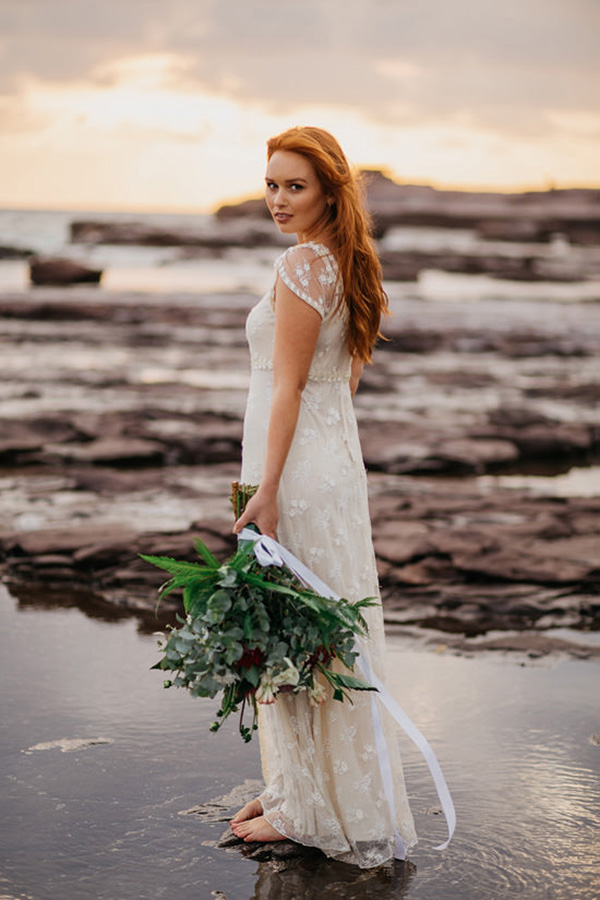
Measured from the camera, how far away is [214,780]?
363 cm

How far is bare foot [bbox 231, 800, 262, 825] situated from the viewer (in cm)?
327

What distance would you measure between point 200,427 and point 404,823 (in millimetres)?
7681

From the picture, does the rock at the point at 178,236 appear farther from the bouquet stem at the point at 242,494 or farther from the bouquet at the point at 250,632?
the bouquet at the point at 250,632

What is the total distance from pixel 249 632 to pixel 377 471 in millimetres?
6598

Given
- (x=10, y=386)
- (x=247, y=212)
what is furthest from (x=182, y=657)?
(x=247, y=212)

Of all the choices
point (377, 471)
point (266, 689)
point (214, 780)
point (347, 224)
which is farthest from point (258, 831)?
point (377, 471)

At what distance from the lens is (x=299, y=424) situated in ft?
9.96

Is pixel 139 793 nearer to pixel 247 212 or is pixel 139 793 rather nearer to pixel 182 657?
pixel 182 657

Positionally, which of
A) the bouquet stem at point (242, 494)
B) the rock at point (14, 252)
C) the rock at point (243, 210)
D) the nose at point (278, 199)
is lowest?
the bouquet stem at point (242, 494)

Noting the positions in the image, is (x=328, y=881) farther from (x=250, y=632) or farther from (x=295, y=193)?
(x=295, y=193)

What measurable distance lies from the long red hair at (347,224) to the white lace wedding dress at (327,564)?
45 millimetres

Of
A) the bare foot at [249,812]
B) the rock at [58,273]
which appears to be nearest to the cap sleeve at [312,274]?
the bare foot at [249,812]

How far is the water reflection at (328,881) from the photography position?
2902 millimetres

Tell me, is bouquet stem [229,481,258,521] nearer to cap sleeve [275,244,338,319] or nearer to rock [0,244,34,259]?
cap sleeve [275,244,338,319]
